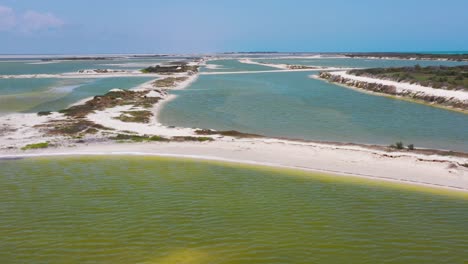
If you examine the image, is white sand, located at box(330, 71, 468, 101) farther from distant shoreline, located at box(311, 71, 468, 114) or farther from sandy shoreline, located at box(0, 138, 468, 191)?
sandy shoreline, located at box(0, 138, 468, 191)

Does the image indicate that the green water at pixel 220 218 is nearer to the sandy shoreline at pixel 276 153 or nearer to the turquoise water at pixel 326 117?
the sandy shoreline at pixel 276 153

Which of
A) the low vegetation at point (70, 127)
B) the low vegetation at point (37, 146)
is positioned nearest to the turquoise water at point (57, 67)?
the low vegetation at point (70, 127)

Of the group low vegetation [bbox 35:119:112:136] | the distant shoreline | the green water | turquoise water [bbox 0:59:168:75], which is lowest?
the green water

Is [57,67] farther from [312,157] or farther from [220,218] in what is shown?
[220,218]

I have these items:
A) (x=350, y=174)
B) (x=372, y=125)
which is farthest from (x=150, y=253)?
(x=372, y=125)

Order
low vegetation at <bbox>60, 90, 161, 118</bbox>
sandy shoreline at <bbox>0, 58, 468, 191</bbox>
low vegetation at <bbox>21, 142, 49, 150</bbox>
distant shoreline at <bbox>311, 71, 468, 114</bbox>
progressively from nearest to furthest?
sandy shoreline at <bbox>0, 58, 468, 191</bbox> → low vegetation at <bbox>21, 142, 49, 150</bbox> → low vegetation at <bbox>60, 90, 161, 118</bbox> → distant shoreline at <bbox>311, 71, 468, 114</bbox>

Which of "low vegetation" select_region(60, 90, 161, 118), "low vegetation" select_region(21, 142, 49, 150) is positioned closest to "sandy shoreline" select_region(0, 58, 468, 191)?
"low vegetation" select_region(21, 142, 49, 150)
